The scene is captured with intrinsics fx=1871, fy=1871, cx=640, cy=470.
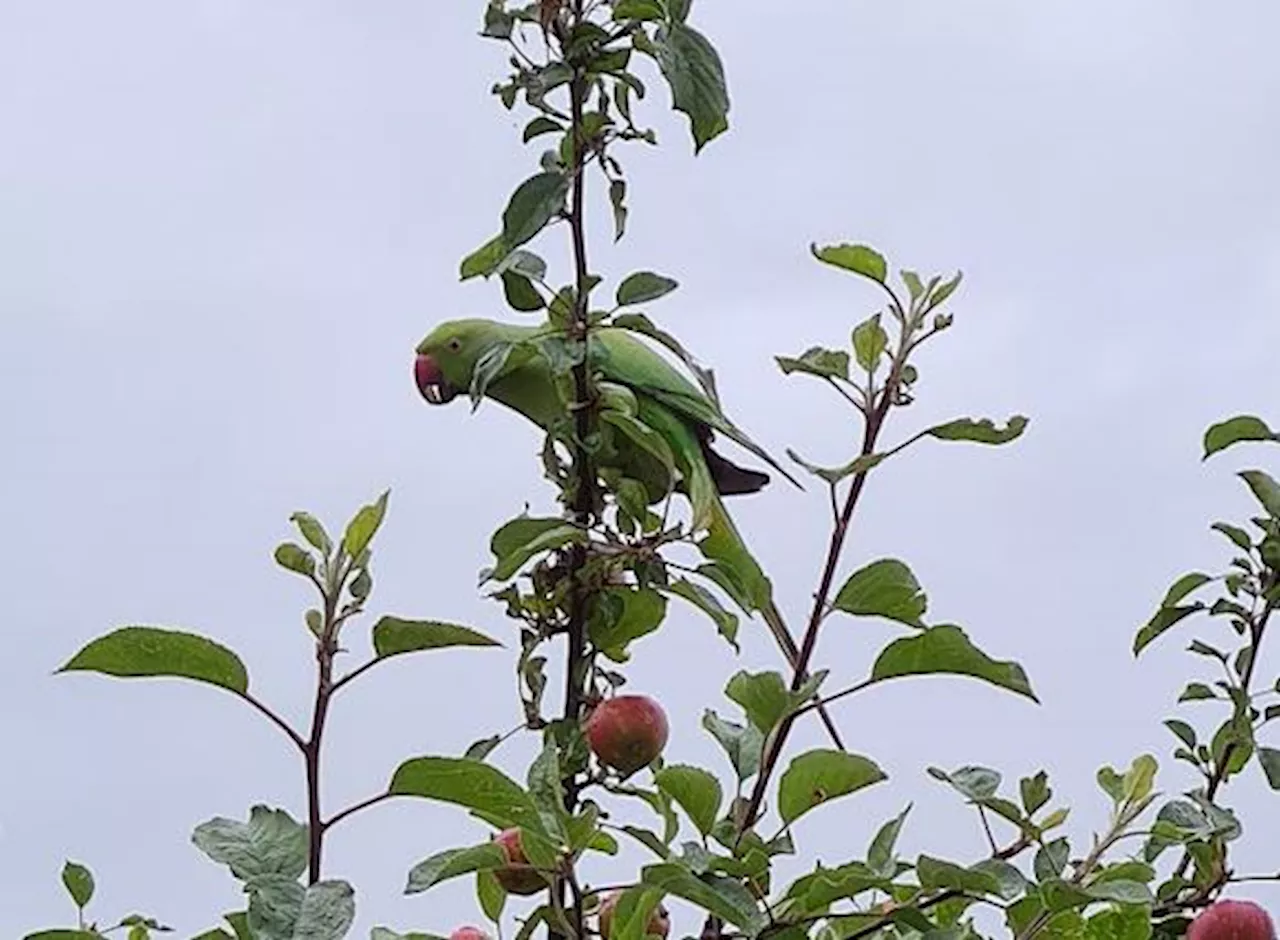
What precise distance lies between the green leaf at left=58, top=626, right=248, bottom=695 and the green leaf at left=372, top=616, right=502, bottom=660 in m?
0.08

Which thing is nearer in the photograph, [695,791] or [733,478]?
[695,791]

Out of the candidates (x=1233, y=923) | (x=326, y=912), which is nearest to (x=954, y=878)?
(x=1233, y=923)

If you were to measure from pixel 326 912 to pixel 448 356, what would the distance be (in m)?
0.89

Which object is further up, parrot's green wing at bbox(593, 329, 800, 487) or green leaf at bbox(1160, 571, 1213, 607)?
parrot's green wing at bbox(593, 329, 800, 487)

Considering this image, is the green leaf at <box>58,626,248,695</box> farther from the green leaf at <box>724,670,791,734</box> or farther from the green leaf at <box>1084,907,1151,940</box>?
the green leaf at <box>1084,907,1151,940</box>

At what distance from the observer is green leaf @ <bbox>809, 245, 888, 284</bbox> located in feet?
4.30

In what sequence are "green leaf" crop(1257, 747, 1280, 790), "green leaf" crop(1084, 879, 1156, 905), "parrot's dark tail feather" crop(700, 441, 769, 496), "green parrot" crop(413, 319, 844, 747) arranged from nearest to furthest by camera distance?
1. "green leaf" crop(1084, 879, 1156, 905)
2. "green parrot" crop(413, 319, 844, 747)
3. "green leaf" crop(1257, 747, 1280, 790)
4. "parrot's dark tail feather" crop(700, 441, 769, 496)

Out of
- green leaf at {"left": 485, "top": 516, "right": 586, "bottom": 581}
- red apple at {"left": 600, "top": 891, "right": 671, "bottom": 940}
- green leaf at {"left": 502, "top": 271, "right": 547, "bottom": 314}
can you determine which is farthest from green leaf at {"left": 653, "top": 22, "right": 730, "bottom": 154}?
red apple at {"left": 600, "top": 891, "right": 671, "bottom": 940}

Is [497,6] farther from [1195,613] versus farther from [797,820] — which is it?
[1195,613]

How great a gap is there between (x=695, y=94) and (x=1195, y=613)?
2.13 feet

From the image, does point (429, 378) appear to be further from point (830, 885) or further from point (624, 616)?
point (830, 885)

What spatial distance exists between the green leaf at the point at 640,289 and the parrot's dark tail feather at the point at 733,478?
0.48m

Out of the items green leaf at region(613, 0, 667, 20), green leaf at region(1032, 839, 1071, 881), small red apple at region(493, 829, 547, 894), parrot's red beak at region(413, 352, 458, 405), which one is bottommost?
green leaf at region(1032, 839, 1071, 881)

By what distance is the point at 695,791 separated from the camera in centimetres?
115
